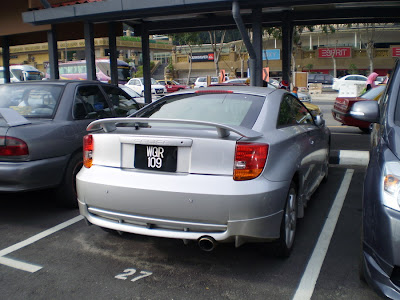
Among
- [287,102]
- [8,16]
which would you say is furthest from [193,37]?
[287,102]

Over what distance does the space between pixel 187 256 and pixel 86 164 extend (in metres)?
1.26

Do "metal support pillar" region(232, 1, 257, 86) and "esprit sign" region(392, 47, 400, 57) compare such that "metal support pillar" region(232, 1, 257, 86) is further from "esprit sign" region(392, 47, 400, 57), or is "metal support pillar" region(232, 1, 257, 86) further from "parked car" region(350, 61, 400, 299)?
"esprit sign" region(392, 47, 400, 57)

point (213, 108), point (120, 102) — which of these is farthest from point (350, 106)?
point (213, 108)

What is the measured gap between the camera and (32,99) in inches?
216

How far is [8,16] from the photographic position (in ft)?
39.3

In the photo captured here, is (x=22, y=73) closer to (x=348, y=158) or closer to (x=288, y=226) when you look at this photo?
(x=348, y=158)

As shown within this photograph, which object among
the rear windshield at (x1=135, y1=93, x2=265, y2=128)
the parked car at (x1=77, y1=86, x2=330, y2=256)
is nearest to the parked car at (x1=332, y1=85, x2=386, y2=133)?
the rear windshield at (x1=135, y1=93, x2=265, y2=128)

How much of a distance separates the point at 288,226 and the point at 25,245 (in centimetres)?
259

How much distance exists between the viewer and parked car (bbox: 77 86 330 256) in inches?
126

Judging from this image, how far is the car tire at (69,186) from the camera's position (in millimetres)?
5058

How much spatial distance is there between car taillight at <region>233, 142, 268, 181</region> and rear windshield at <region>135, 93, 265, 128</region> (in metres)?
0.44

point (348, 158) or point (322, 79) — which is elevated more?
point (322, 79)

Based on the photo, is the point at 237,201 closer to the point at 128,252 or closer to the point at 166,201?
the point at 166,201

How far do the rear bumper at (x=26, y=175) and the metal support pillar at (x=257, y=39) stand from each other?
225 inches
